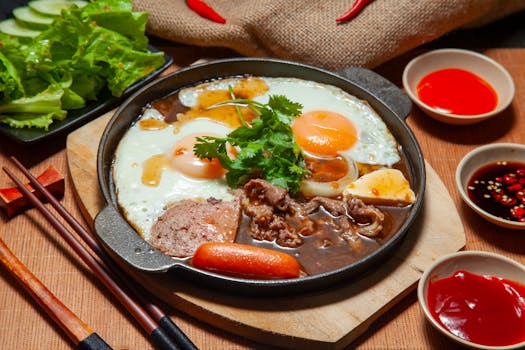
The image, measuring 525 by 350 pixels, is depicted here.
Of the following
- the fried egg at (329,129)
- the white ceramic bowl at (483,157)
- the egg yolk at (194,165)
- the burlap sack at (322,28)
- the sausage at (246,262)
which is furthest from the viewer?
the burlap sack at (322,28)

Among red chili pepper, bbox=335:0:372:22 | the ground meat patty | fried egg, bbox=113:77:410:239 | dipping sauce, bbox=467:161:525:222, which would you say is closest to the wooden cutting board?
the ground meat patty

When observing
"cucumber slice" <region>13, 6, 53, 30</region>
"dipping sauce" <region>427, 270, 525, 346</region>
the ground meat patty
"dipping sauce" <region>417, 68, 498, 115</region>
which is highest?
"cucumber slice" <region>13, 6, 53, 30</region>

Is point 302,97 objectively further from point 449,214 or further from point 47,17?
point 47,17

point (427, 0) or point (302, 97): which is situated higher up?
point (427, 0)

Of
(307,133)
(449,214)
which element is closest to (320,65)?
(307,133)

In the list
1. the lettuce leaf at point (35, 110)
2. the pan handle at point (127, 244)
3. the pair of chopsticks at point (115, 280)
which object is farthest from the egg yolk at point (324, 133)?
the lettuce leaf at point (35, 110)

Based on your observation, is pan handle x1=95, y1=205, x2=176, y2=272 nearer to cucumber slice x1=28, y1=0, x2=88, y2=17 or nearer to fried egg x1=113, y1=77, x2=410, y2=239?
fried egg x1=113, y1=77, x2=410, y2=239

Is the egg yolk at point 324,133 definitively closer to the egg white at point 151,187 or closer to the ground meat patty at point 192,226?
the egg white at point 151,187
